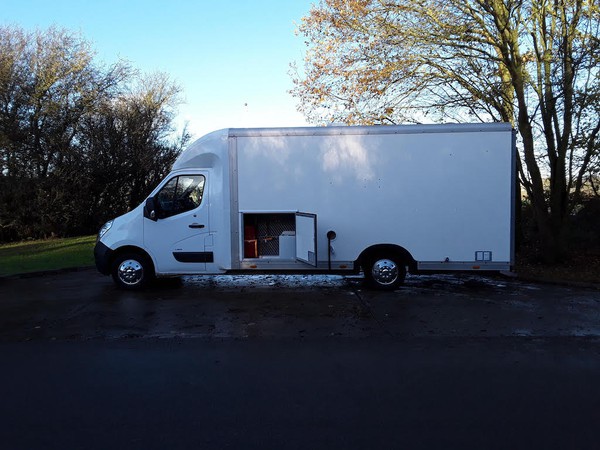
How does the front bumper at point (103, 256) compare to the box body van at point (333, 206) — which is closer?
the box body van at point (333, 206)

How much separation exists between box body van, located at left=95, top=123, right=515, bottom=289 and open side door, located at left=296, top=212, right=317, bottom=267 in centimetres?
3

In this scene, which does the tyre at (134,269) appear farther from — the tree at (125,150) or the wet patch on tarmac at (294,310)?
the tree at (125,150)

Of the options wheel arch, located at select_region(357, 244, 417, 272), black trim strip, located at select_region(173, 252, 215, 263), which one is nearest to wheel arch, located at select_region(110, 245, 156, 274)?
black trim strip, located at select_region(173, 252, 215, 263)

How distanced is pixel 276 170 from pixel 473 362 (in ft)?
16.9

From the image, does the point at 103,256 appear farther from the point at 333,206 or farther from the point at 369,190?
the point at 369,190

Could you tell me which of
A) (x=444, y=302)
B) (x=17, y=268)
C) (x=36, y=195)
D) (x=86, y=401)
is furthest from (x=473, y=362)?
(x=36, y=195)

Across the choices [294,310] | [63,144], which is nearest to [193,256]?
[294,310]

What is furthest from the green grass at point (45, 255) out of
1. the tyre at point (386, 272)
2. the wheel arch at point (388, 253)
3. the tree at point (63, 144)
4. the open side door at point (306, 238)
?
the tyre at point (386, 272)

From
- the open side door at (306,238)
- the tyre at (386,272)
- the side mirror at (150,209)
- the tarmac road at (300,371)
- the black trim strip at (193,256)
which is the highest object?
the side mirror at (150,209)

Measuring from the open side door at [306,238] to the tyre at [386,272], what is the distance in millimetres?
1168

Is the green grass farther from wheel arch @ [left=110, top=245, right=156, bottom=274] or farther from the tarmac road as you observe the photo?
the tarmac road

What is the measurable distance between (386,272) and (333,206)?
1.56 meters

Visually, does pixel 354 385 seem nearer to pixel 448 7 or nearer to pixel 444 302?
pixel 444 302

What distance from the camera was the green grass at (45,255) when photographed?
1301 cm
